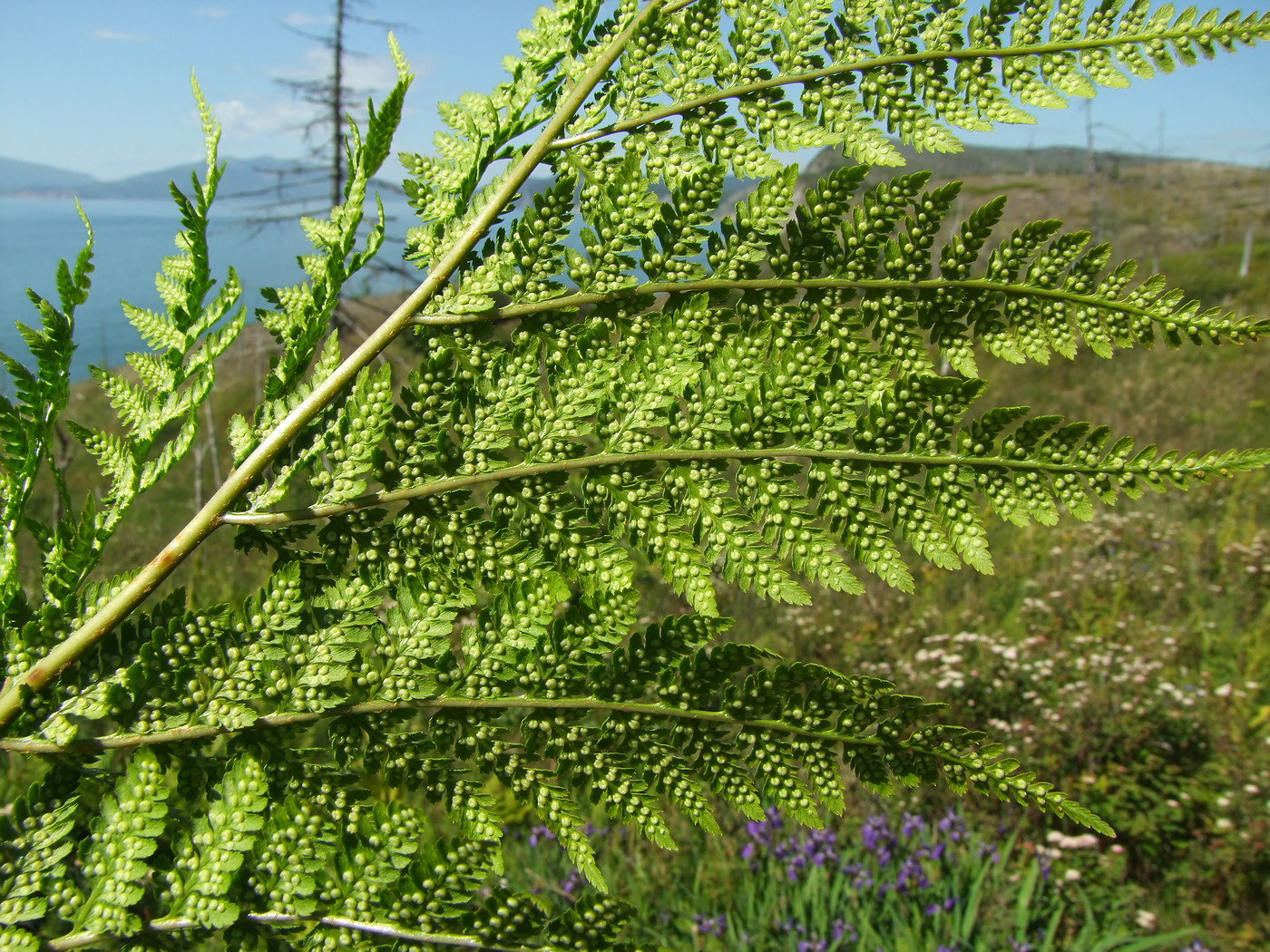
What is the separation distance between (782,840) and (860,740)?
4.52m

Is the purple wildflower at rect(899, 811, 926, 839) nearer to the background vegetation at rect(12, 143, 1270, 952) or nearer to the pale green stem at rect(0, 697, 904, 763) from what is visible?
the background vegetation at rect(12, 143, 1270, 952)

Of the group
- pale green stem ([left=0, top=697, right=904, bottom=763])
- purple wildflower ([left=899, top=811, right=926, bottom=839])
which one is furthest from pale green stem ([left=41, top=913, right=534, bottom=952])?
purple wildflower ([left=899, top=811, right=926, bottom=839])

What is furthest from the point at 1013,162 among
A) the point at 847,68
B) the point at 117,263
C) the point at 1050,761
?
the point at 847,68

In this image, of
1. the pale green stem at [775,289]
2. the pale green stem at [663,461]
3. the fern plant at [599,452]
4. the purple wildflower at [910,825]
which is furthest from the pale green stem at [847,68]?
the purple wildflower at [910,825]

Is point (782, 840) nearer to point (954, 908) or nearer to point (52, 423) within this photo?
point (954, 908)

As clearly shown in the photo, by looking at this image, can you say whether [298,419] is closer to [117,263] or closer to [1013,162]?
[117,263]

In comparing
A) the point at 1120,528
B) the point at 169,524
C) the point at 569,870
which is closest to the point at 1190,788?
the point at 569,870

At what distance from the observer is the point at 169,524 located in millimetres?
14375

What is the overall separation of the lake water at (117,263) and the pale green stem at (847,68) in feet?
1.51

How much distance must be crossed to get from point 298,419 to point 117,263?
4126 cm

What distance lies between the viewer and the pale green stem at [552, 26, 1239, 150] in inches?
43.1

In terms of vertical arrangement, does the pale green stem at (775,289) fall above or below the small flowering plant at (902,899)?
above

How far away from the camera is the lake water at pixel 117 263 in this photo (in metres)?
1.31

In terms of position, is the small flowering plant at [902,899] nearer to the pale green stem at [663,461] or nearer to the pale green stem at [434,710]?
the pale green stem at [434,710]
